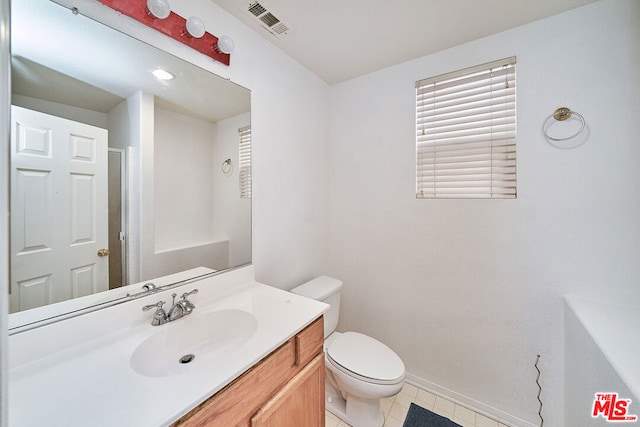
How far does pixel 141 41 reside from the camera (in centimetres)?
97

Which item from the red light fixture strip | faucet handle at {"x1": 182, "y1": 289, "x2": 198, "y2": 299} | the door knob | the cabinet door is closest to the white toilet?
the cabinet door

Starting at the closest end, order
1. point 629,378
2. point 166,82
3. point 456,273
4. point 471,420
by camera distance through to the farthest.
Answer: point 629,378, point 166,82, point 471,420, point 456,273

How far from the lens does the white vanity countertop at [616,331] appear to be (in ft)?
2.63

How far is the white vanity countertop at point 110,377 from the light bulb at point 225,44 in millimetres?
1173

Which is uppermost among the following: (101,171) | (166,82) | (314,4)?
(314,4)

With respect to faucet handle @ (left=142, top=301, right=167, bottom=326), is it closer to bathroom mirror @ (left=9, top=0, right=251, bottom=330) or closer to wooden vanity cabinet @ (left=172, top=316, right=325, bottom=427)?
bathroom mirror @ (left=9, top=0, right=251, bottom=330)

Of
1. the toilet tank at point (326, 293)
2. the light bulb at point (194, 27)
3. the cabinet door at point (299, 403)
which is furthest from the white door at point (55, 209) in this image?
the toilet tank at point (326, 293)

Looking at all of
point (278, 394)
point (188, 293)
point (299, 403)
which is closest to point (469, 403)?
point (299, 403)

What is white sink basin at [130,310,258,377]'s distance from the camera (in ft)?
2.73

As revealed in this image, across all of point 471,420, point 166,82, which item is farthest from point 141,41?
point 471,420

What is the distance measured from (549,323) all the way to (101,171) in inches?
89.0

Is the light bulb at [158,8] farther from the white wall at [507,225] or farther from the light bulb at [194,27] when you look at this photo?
the white wall at [507,225]

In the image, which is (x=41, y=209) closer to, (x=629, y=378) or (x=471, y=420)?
(x=629, y=378)

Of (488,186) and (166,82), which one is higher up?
(166,82)
